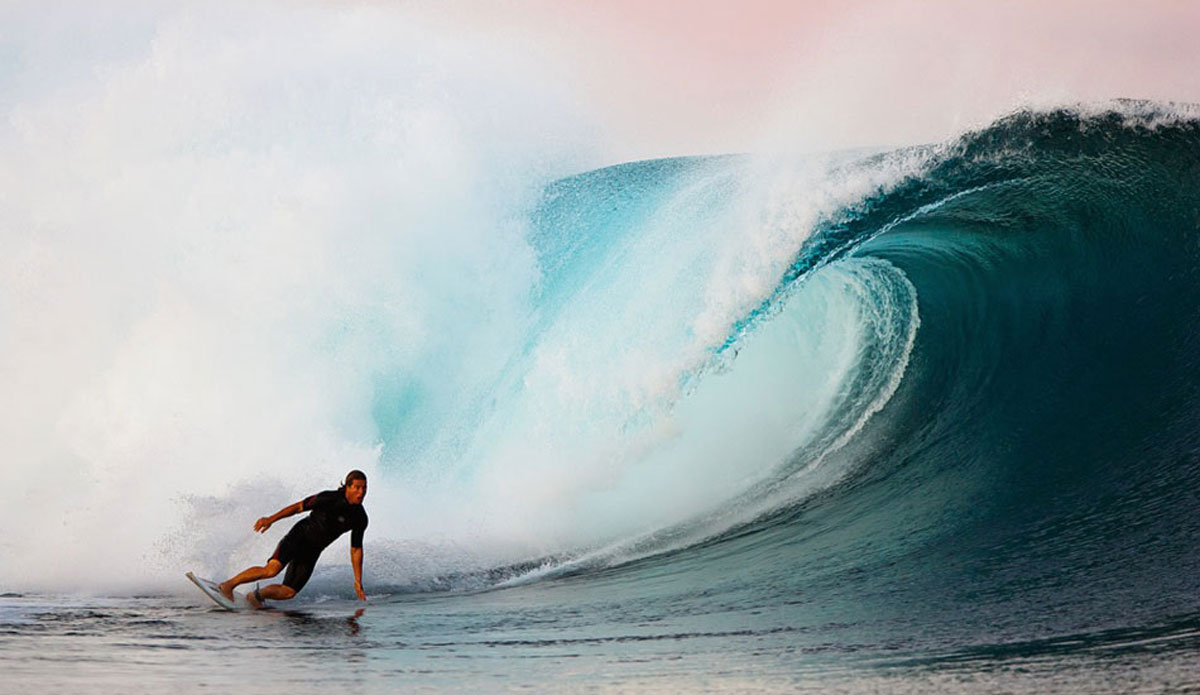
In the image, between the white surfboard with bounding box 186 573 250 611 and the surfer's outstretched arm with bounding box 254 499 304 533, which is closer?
the white surfboard with bounding box 186 573 250 611

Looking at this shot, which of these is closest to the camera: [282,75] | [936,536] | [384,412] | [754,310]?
[936,536]

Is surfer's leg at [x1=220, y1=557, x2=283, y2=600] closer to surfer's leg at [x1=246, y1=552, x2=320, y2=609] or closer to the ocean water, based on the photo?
surfer's leg at [x1=246, y1=552, x2=320, y2=609]

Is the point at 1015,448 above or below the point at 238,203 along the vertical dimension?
below

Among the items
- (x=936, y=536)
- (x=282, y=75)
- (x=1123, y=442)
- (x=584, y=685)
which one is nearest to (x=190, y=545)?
(x=584, y=685)

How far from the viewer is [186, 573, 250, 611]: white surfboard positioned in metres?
5.96

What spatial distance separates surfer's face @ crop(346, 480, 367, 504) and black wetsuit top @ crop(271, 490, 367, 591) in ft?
0.11

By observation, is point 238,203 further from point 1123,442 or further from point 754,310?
point 1123,442

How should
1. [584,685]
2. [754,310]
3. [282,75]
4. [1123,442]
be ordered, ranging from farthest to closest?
[282,75] < [754,310] < [1123,442] < [584,685]

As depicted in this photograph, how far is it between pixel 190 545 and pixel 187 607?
0.96 m

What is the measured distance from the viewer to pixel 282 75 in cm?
1191

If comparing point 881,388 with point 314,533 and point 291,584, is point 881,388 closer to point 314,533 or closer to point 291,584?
point 314,533

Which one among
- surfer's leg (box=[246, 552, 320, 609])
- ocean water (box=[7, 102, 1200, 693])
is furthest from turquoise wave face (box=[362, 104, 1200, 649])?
surfer's leg (box=[246, 552, 320, 609])

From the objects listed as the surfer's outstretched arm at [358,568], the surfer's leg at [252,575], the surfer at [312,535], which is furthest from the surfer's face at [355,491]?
the surfer's leg at [252,575]

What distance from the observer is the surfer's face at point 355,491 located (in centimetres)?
617
